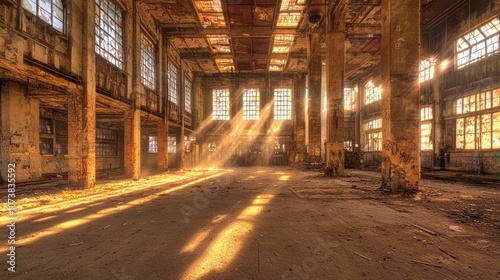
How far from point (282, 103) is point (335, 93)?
11.8 m

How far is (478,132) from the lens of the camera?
1084cm

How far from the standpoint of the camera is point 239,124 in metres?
22.2

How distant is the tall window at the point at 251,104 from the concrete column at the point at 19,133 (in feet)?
51.4

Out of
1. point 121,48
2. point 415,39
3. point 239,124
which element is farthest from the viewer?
point 239,124

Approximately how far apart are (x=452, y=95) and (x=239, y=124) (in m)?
15.2

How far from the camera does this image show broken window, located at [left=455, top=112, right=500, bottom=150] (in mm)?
10102

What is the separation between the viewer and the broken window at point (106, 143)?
1450 cm

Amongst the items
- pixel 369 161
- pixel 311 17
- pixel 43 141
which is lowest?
pixel 369 161

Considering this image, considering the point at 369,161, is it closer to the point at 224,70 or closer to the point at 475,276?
the point at 224,70

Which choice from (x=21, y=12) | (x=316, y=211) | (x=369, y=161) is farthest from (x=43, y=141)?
(x=369, y=161)

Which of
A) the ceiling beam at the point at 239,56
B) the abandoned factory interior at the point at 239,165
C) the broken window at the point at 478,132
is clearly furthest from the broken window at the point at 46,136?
the broken window at the point at 478,132

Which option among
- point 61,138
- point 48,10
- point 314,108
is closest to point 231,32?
point 314,108

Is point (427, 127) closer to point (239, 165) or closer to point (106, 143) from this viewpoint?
point (239, 165)

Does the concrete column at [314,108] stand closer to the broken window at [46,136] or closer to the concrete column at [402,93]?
the concrete column at [402,93]
